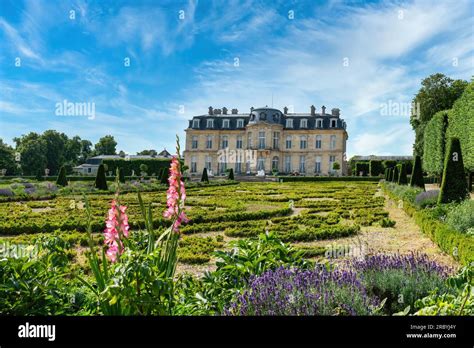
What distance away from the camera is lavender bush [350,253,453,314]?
261 cm

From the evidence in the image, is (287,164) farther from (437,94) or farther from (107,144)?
(107,144)

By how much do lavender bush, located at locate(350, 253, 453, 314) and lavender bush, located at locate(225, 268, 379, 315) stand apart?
0.52 metres

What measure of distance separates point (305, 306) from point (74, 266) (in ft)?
8.65

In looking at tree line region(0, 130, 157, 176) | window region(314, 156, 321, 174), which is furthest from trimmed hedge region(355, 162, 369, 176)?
tree line region(0, 130, 157, 176)

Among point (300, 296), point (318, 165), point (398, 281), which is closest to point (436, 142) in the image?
point (318, 165)

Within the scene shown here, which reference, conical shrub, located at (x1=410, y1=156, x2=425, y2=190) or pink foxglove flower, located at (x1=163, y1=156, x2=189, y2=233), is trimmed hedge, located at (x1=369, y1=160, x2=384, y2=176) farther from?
pink foxglove flower, located at (x1=163, y1=156, x2=189, y2=233)

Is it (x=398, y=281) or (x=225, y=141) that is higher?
(x=225, y=141)

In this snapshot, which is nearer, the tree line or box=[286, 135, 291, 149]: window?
the tree line

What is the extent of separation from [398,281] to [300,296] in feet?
3.69

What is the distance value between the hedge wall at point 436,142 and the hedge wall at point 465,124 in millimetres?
935

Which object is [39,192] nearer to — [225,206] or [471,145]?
[225,206]

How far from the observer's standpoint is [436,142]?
60.2 ft

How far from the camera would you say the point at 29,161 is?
11.7 ft
